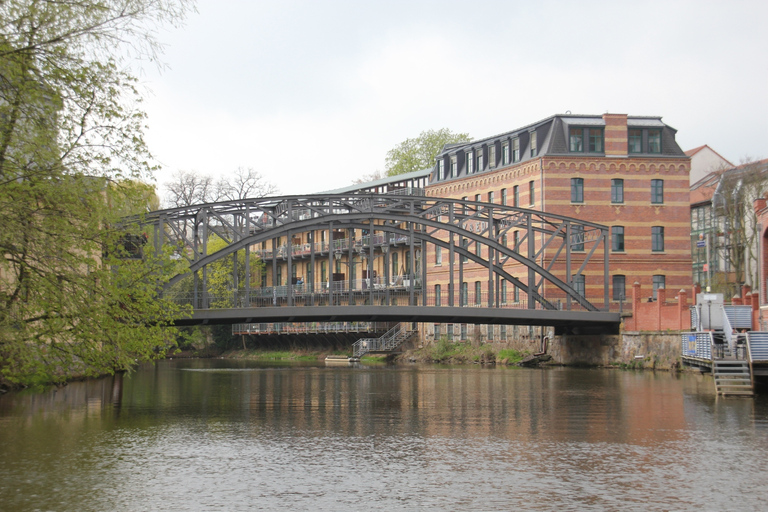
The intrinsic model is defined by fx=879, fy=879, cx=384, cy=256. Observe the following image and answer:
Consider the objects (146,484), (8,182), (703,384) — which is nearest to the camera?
(8,182)

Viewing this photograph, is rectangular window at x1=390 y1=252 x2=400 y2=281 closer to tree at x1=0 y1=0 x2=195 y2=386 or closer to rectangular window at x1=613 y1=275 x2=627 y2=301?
rectangular window at x1=613 y1=275 x2=627 y2=301

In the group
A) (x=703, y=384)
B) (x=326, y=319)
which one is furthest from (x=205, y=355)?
(x=703, y=384)

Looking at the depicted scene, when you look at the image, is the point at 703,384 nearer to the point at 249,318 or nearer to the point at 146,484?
the point at 249,318

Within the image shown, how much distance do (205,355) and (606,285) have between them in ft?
129

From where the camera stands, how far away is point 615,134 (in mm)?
47344

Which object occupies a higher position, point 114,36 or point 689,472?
point 114,36

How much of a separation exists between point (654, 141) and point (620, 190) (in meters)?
3.38

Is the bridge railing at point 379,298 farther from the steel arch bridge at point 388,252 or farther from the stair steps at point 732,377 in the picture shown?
the stair steps at point 732,377

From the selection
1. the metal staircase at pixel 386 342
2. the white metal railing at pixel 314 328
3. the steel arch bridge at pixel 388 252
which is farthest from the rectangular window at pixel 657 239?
the white metal railing at pixel 314 328

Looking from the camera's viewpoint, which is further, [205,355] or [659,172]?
[205,355]

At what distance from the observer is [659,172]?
156 feet

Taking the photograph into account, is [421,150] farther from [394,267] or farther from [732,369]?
[732,369]

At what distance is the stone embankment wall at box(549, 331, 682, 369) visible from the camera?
1521 inches

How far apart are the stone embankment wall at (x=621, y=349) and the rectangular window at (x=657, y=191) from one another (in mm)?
8967
